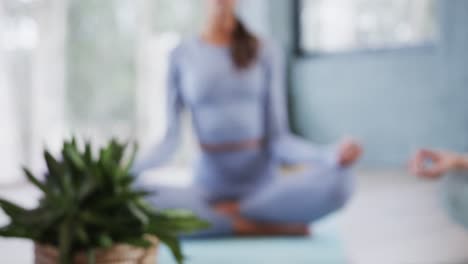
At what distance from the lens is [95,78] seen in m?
5.60

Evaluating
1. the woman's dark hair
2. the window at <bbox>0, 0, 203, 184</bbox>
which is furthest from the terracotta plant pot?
the window at <bbox>0, 0, 203, 184</bbox>

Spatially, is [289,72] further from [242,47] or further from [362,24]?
[242,47]

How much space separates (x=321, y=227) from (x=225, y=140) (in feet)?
2.08

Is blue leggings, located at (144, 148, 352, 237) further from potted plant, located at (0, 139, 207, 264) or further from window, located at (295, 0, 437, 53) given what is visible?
window, located at (295, 0, 437, 53)

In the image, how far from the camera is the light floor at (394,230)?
2389mm

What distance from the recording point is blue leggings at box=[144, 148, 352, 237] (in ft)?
8.07

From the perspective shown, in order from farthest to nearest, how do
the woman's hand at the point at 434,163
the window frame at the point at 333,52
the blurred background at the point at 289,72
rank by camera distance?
the window frame at the point at 333,52 → the blurred background at the point at 289,72 → the woman's hand at the point at 434,163

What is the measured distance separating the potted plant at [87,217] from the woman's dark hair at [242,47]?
115 cm

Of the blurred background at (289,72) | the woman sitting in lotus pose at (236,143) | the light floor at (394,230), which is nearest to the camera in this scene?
the light floor at (394,230)

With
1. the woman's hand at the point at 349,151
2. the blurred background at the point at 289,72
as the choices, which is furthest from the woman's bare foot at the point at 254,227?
the blurred background at the point at 289,72

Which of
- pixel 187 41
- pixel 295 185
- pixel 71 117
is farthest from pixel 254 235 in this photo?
pixel 71 117

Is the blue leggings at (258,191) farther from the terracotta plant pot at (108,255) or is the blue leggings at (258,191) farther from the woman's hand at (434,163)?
the terracotta plant pot at (108,255)

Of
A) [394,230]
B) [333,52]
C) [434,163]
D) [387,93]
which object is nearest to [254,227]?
[394,230]

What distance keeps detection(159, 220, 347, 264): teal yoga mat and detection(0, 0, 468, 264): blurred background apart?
Answer: 5.94ft
